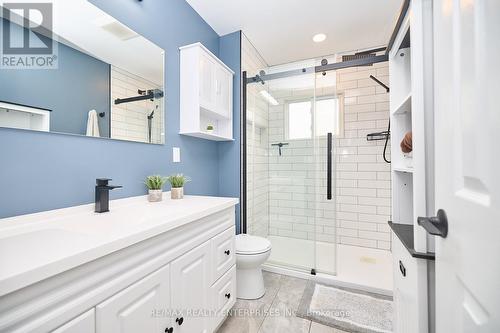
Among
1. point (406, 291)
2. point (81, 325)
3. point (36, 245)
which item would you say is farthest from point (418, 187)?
point (36, 245)

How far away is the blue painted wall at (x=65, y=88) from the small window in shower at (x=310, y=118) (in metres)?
1.94

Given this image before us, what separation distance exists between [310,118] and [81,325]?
2.47 metres

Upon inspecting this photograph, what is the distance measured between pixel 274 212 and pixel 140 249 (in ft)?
6.91

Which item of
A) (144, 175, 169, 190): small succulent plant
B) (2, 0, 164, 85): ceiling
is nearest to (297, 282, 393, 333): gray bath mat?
(144, 175, 169, 190): small succulent plant

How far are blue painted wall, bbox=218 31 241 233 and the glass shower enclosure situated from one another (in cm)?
10

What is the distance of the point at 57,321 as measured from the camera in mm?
559

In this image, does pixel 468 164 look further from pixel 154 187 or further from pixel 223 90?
pixel 223 90

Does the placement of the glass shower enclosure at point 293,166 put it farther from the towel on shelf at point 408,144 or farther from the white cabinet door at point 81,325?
the white cabinet door at point 81,325

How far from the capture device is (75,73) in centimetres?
111

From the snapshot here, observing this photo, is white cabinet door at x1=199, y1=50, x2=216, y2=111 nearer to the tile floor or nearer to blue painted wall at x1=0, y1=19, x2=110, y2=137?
blue painted wall at x1=0, y1=19, x2=110, y2=137

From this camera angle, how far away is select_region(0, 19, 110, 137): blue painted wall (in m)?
0.91

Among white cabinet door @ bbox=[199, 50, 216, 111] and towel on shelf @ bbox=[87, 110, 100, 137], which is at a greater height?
white cabinet door @ bbox=[199, 50, 216, 111]

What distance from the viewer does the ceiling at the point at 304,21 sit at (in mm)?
1972

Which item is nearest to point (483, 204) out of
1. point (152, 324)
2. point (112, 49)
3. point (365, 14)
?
point (152, 324)
